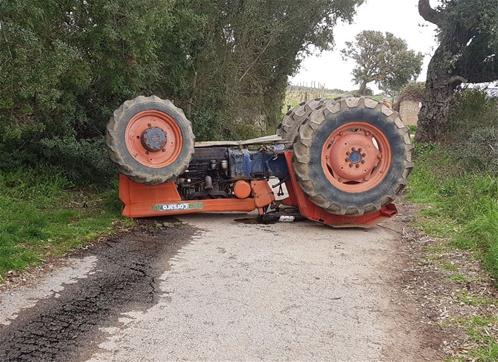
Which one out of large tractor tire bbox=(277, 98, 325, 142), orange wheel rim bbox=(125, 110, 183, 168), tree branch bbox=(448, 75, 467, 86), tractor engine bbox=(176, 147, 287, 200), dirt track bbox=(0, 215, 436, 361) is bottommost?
dirt track bbox=(0, 215, 436, 361)

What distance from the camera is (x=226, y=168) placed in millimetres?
7355

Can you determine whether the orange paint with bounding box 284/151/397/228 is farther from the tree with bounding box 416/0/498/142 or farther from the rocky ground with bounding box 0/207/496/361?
the tree with bounding box 416/0/498/142

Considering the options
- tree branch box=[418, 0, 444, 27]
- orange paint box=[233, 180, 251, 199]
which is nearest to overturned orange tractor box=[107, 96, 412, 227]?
orange paint box=[233, 180, 251, 199]

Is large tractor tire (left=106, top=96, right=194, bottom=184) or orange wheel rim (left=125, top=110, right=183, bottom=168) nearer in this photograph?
large tractor tire (left=106, top=96, right=194, bottom=184)

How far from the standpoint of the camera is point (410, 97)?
2406cm

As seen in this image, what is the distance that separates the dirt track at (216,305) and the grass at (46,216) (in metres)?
0.38

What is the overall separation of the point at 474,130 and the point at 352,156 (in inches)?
283

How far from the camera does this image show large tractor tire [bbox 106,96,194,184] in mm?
6520

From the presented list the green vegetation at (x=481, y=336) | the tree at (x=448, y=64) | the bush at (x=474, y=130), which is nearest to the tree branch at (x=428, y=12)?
the tree at (x=448, y=64)

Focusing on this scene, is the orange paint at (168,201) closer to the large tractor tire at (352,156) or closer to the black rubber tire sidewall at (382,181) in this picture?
the large tractor tire at (352,156)

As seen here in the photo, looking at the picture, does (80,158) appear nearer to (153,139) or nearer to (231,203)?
(153,139)

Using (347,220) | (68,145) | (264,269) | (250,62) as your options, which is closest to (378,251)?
(347,220)

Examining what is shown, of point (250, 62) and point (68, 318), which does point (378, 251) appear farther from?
point (250, 62)

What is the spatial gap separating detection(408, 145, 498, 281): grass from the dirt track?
0.88 meters
